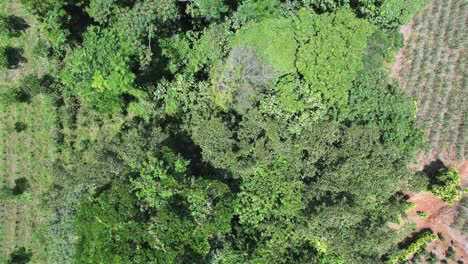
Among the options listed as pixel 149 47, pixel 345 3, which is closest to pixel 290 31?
pixel 345 3

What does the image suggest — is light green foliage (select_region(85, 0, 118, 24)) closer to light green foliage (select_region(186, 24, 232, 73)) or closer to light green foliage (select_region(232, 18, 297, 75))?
light green foliage (select_region(186, 24, 232, 73))

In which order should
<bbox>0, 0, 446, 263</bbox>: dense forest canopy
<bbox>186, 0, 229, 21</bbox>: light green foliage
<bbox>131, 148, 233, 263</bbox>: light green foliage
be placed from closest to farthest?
<bbox>131, 148, 233, 263</bbox>: light green foliage
<bbox>0, 0, 446, 263</bbox>: dense forest canopy
<bbox>186, 0, 229, 21</bbox>: light green foliage

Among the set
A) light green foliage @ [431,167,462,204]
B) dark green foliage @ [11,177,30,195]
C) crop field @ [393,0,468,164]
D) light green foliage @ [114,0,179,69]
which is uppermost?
light green foliage @ [114,0,179,69]

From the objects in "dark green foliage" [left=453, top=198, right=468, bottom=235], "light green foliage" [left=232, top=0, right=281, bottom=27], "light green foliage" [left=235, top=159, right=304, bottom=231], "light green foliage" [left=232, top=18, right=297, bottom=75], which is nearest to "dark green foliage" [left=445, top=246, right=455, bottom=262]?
"dark green foliage" [left=453, top=198, right=468, bottom=235]

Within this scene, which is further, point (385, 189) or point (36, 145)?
point (36, 145)

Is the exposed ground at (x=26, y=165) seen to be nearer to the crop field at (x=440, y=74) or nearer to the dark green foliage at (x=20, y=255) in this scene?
the dark green foliage at (x=20, y=255)

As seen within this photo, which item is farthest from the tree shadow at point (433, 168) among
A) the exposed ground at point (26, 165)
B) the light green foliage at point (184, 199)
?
the exposed ground at point (26, 165)

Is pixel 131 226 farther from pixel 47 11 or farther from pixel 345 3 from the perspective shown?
pixel 345 3
